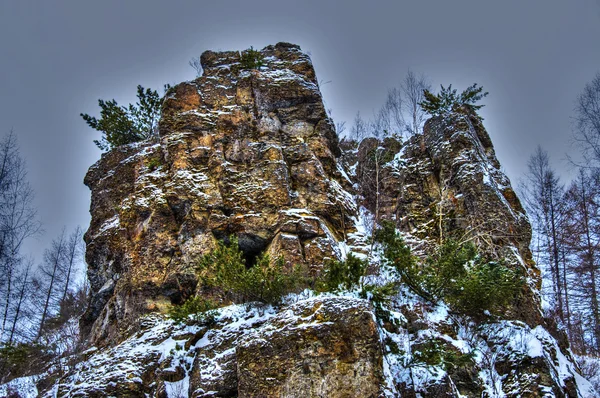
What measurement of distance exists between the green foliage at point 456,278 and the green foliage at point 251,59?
12.2m

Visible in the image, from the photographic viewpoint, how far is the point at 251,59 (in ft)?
67.3

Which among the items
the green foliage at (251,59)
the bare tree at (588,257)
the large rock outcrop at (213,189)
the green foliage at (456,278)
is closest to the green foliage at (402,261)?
the green foliage at (456,278)

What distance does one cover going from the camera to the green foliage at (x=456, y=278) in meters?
10.6

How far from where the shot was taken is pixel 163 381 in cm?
953

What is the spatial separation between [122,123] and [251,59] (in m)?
6.88

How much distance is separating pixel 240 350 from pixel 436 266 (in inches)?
206

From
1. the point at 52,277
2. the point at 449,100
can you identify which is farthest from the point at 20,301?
the point at 449,100

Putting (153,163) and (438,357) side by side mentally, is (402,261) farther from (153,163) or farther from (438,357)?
(153,163)

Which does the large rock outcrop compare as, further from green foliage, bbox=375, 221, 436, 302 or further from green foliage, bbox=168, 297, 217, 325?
green foliage, bbox=168, 297, 217, 325

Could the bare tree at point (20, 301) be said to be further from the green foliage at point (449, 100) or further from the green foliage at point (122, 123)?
the green foliage at point (449, 100)

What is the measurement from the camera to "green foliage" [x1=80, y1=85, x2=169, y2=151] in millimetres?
21250

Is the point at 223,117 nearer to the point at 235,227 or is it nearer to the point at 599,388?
the point at 235,227

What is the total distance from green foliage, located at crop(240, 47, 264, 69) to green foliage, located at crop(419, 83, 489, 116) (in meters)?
8.53

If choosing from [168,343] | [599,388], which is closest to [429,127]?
[599,388]
